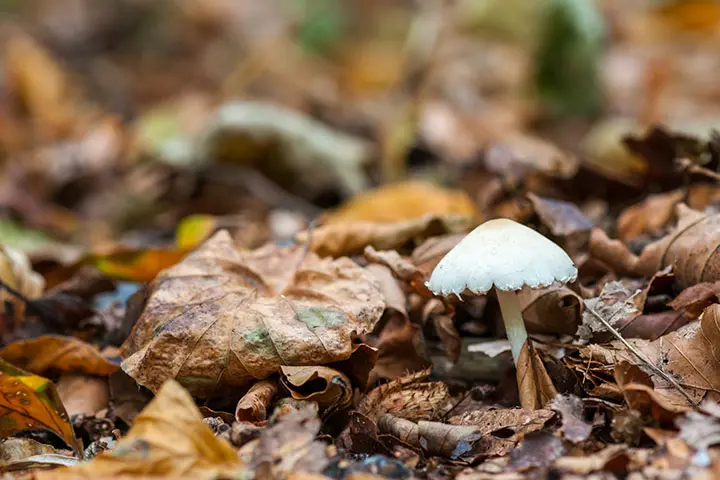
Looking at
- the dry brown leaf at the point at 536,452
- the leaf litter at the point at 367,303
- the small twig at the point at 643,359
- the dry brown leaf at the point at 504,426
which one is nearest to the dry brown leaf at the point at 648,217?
the leaf litter at the point at 367,303

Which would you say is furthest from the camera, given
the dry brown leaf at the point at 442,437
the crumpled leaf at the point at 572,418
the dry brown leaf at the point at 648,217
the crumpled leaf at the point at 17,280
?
the dry brown leaf at the point at 648,217

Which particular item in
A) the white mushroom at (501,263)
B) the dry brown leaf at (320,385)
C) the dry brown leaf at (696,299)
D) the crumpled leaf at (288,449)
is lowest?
the dry brown leaf at (320,385)

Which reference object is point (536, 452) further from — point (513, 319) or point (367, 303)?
point (367, 303)

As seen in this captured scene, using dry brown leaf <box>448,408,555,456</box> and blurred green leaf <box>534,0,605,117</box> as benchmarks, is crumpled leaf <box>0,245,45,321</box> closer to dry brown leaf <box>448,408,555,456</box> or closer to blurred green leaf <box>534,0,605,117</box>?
dry brown leaf <box>448,408,555,456</box>

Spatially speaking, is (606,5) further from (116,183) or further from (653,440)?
(653,440)

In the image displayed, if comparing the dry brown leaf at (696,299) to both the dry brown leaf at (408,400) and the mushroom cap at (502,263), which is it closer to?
the mushroom cap at (502,263)

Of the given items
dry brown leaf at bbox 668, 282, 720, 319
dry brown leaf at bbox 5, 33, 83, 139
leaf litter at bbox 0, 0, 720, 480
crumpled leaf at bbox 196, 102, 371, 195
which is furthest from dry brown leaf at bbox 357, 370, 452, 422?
dry brown leaf at bbox 5, 33, 83, 139
